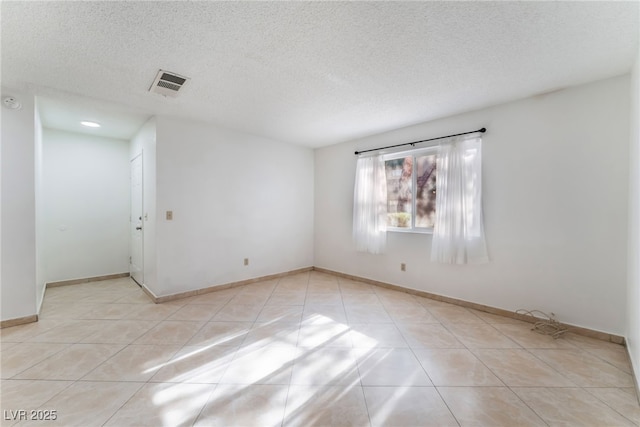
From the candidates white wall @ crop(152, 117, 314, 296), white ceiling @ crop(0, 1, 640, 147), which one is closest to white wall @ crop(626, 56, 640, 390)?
white ceiling @ crop(0, 1, 640, 147)

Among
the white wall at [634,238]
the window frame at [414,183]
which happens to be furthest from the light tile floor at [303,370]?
the window frame at [414,183]

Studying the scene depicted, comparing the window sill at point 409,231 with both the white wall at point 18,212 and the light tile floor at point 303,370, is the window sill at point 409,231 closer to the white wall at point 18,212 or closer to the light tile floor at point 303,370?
the light tile floor at point 303,370

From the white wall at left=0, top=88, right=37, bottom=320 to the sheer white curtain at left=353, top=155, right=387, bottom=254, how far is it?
160 inches

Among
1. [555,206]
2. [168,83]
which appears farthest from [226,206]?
[555,206]

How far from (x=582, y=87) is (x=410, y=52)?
6.44ft

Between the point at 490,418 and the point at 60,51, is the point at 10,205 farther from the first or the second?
the point at 490,418

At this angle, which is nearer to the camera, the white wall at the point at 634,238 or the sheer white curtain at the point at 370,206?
the white wall at the point at 634,238

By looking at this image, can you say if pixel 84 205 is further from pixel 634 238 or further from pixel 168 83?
pixel 634 238

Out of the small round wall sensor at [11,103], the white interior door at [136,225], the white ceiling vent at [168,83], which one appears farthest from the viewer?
the white interior door at [136,225]

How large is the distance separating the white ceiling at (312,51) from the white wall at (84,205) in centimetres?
132

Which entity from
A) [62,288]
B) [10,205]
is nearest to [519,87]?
[10,205]

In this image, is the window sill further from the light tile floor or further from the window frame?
the light tile floor

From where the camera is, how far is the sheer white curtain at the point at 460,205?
122 inches

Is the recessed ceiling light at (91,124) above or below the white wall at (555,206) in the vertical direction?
above
